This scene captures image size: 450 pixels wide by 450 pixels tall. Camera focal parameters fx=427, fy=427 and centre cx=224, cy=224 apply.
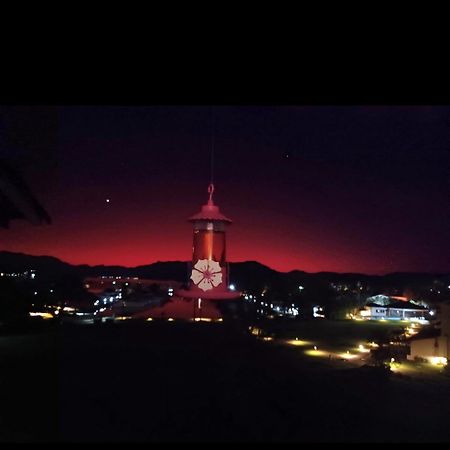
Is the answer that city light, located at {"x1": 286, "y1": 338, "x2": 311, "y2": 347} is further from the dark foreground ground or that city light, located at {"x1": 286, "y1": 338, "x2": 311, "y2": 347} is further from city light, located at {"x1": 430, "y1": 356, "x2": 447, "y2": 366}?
city light, located at {"x1": 430, "y1": 356, "x2": 447, "y2": 366}

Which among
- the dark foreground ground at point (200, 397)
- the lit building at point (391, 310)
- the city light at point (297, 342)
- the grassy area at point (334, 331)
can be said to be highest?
the lit building at point (391, 310)

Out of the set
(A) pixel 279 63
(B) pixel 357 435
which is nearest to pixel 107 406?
(B) pixel 357 435

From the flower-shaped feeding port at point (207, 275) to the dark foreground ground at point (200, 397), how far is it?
0.55 metres

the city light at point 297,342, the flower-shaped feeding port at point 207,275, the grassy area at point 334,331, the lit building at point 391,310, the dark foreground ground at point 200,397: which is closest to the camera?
the dark foreground ground at point 200,397

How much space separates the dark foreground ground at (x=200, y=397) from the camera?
2793mm

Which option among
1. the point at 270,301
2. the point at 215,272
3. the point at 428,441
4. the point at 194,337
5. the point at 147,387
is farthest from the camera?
the point at 270,301

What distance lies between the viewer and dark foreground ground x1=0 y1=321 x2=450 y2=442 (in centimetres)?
279

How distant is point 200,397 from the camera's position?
9.93 feet

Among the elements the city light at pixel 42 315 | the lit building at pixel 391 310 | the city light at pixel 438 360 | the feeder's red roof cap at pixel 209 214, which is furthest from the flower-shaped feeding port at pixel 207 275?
the city light at pixel 438 360

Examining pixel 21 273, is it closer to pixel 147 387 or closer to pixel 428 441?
pixel 147 387

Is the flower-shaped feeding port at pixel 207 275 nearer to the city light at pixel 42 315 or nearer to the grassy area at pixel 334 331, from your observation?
the grassy area at pixel 334 331

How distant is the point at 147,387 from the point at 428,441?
6.32 ft

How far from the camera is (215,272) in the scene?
3.50m

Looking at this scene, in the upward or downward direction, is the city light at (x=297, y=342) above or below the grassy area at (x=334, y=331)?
below
